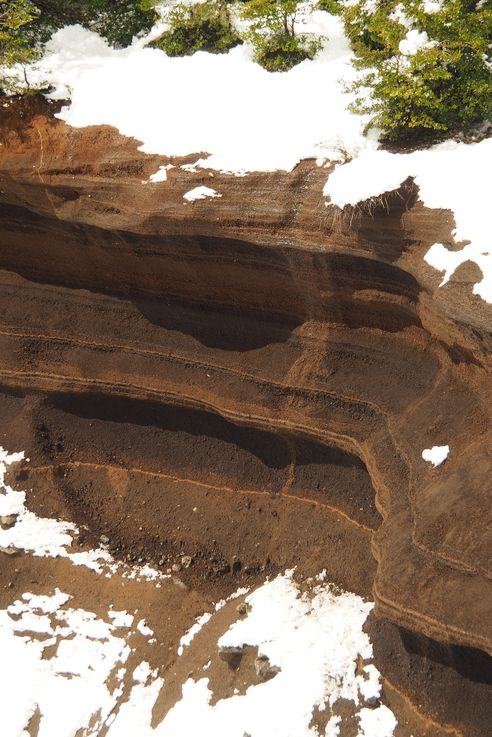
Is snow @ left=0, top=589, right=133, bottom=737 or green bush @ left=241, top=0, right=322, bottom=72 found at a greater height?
green bush @ left=241, top=0, right=322, bottom=72

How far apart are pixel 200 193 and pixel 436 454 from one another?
5.40m

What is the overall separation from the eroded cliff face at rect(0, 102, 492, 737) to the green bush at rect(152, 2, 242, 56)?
259cm

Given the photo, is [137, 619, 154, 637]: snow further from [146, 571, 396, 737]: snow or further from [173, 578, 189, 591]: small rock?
[146, 571, 396, 737]: snow

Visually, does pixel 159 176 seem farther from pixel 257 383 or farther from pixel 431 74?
pixel 431 74

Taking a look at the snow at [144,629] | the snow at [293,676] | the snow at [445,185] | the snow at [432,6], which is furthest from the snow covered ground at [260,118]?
the snow at [144,629]

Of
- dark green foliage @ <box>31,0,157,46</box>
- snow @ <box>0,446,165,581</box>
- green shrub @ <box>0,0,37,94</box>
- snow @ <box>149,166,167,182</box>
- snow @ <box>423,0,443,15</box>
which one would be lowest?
snow @ <box>0,446,165,581</box>

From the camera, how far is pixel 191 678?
28.7 feet

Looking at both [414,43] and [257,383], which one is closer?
[414,43]

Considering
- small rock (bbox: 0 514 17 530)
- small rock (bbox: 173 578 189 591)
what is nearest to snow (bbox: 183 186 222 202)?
small rock (bbox: 173 578 189 591)

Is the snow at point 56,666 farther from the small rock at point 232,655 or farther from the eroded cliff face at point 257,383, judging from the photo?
the small rock at point 232,655

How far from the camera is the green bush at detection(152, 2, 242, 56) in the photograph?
10.3 m

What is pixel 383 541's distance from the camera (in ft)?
24.6

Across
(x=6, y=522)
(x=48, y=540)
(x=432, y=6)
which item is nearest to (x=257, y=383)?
(x=48, y=540)

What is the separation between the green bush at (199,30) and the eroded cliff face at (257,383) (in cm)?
259
